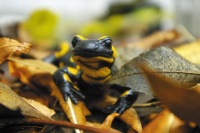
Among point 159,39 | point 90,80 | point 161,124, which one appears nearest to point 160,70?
point 161,124

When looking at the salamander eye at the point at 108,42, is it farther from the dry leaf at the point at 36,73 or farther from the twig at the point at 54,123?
the twig at the point at 54,123

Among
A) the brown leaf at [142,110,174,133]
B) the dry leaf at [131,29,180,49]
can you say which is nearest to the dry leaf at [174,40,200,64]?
the brown leaf at [142,110,174,133]

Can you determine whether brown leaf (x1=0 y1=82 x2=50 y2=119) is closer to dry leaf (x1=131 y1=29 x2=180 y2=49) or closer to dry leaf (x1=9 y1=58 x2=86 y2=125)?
dry leaf (x1=9 y1=58 x2=86 y2=125)

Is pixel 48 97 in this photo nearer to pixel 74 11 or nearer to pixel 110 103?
pixel 110 103

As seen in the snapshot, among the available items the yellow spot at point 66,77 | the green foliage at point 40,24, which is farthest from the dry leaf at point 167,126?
the green foliage at point 40,24

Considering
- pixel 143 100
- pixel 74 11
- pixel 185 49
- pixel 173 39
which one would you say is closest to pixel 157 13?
pixel 74 11
